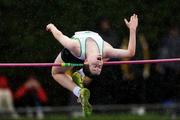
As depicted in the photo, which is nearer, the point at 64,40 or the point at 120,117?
the point at 64,40

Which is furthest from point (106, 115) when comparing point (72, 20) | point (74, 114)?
point (72, 20)

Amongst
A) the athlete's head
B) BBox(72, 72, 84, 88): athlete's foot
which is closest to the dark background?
BBox(72, 72, 84, 88): athlete's foot

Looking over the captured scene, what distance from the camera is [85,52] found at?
14.3 m

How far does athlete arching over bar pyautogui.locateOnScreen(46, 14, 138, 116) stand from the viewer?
14133 millimetres

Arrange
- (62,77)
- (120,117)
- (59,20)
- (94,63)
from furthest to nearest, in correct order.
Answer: (59,20), (120,117), (62,77), (94,63)

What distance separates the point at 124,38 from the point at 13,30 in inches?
63.4

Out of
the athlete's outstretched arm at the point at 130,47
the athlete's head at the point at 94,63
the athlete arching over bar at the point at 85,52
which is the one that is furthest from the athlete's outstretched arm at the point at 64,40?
the athlete's outstretched arm at the point at 130,47

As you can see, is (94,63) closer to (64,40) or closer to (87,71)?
(87,71)

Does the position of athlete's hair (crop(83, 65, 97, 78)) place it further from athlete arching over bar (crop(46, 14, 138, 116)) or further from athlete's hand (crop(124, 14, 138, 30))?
athlete's hand (crop(124, 14, 138, 30))

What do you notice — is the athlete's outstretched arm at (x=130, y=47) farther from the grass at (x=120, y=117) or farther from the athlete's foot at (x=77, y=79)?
the grass at (x=120, y=117)

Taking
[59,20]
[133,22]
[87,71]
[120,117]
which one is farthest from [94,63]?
[59,20]

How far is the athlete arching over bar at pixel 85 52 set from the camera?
14133 millimetres

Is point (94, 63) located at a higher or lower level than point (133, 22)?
lower

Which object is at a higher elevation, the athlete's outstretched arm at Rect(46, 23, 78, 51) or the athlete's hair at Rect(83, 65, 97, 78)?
the athlete's outstretched arm at Rect(46, 23, 78, 51)
